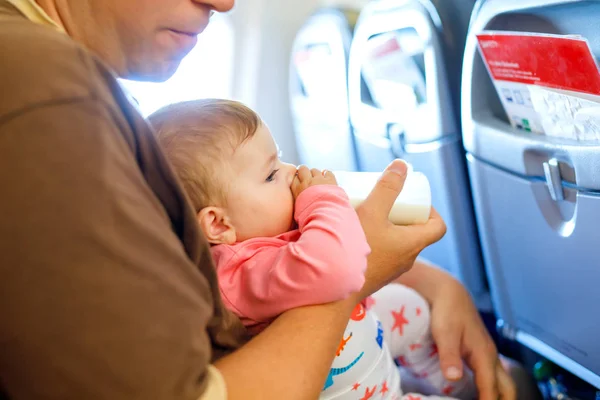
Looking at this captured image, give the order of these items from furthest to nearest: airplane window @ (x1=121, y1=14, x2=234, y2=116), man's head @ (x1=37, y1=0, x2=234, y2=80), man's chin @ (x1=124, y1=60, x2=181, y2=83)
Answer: airplane window @ (x1=121, y1=14, x2=234, y2=116) < man's chin @ (x1=124, y1=60, x2=181, y2=83) < man's head @ (x1=37, y1=0, x2=234, y2=80)

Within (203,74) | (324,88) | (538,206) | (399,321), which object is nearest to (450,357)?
(399,321)

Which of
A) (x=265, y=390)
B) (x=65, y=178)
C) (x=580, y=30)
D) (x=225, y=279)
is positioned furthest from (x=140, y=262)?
(x=580, y=30)

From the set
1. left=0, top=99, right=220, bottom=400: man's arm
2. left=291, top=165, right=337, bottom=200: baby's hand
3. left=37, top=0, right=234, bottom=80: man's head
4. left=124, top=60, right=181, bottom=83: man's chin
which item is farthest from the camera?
left=291, top=165, right=337, bottom=200: baby's hand

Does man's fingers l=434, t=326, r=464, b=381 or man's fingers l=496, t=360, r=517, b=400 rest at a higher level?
man's fingers l=434, t=326, r=464, b=381

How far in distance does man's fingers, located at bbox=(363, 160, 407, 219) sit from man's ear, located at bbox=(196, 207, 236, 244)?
22 cm

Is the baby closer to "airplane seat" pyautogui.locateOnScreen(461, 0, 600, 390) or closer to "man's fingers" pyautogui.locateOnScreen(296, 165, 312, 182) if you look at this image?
"man's fingers" pyautogui.locateOnScreen(296, 165, 312, 182)

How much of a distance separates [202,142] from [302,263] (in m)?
0.25

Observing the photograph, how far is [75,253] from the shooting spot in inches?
16.4

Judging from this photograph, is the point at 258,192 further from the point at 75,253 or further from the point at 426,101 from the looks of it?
the point at 426,101

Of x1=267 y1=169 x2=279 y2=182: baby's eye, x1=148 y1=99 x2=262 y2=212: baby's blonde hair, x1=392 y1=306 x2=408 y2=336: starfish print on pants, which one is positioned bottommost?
x1=392 y1=306 x2=408 y2=336: starfish print on pants

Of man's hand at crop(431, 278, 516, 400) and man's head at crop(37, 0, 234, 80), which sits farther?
man's hand at crop(431, 278, 516, 400)

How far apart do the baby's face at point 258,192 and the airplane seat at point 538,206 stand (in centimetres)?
46

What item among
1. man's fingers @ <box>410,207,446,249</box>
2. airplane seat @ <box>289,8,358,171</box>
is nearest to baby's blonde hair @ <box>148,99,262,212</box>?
man's fingers @ <box>410,207,446,249</box>

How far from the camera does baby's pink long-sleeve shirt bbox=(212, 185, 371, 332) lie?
0.72 meters
